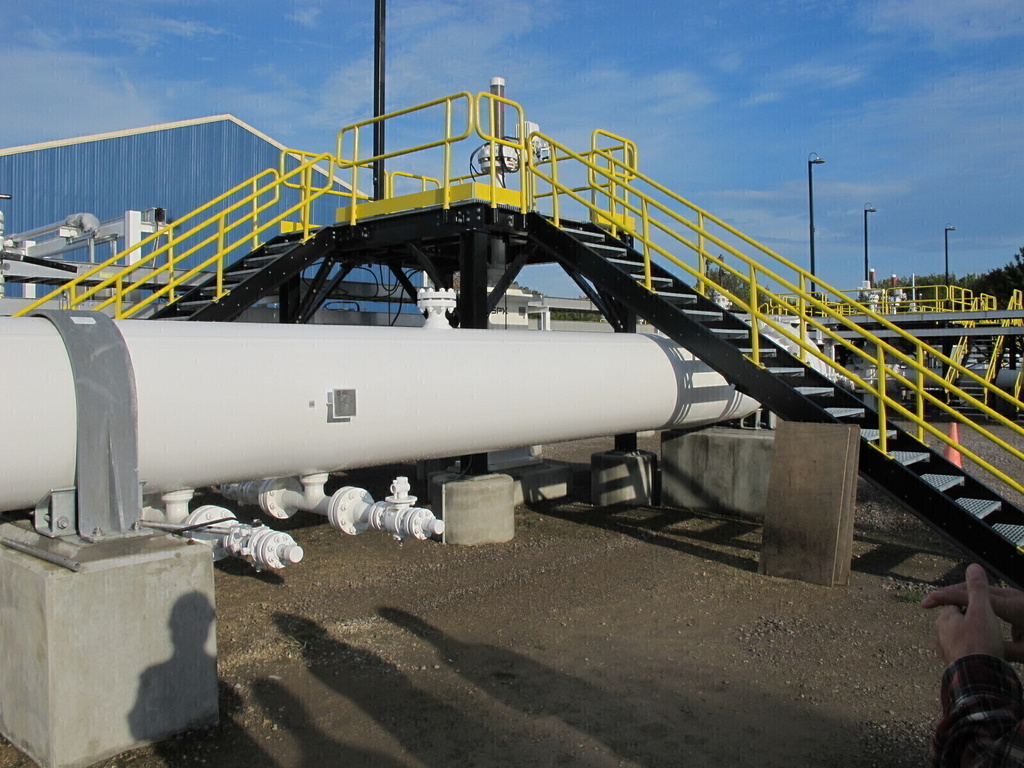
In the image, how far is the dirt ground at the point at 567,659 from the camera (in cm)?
458

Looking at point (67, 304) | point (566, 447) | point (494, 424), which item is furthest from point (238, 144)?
point (494, 424)

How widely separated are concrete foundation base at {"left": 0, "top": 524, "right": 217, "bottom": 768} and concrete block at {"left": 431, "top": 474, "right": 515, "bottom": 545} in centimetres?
447

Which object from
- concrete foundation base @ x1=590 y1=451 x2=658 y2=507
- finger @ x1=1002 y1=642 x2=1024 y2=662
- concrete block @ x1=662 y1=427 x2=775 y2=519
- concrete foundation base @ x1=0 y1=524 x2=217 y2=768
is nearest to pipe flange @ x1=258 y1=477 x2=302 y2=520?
concrete foundation base @ x1=0 y1=524 x2=217 y2=768

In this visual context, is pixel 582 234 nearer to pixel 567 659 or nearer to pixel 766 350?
pixel 766 350

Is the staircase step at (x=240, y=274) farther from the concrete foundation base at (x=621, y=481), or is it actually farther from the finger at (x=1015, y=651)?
the finger at (x=1015, y=651)

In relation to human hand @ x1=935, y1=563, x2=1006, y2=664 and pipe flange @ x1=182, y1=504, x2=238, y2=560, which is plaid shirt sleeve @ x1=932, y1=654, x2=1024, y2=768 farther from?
pipe flange @ x1=182, y1=504, x2=238, y2=560

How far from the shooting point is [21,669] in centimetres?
429

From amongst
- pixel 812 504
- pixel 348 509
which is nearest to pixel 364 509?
pixel 348 509

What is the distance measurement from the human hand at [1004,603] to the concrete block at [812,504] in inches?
215

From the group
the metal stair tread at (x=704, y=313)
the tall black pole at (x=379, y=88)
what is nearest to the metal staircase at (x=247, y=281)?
the tall black pole at (x=379, y=88)

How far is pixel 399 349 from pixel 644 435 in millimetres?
13181

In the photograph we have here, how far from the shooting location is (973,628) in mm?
1849

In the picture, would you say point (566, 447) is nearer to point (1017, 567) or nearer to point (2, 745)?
point (1017, 567)

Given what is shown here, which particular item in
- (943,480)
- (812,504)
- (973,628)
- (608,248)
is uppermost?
(608,248)
